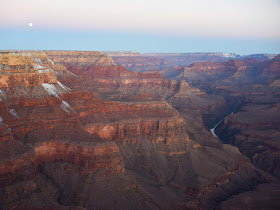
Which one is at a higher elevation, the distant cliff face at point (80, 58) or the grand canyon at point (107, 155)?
the distant cliff face at point (80, 58)

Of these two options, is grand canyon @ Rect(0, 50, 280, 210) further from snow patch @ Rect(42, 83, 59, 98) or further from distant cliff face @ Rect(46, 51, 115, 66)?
distant cliff face @ Rect(46, 51, 115, 66)

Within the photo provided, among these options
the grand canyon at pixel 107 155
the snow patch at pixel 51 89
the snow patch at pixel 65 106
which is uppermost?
the snow patch at pixel 51 89

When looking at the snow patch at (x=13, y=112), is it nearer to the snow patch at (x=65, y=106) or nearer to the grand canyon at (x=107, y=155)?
the grand canyon at (x=107, y=155)

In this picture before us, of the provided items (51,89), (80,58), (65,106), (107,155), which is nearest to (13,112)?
(65,106)

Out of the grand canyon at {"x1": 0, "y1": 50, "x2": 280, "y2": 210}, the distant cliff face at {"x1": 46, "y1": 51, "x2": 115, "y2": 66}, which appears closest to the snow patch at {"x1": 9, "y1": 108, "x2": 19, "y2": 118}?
the grand canyon at {"x1": 0, "y1": 50, "x2": 280, "y2": 210}

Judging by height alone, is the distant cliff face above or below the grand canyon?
above

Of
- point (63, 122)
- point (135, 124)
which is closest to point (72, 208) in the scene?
point (63, 122)

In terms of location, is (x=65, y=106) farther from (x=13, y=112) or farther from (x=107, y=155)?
(x=107, y=155)

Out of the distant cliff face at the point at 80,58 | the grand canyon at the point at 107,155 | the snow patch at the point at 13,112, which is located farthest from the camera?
the distant cliff face at the point at 80,58

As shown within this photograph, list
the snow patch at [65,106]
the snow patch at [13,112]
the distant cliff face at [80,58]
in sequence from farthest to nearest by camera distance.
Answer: the distant cliff face at [80,58], the snow patch at [65,106], the snow patch at [13,112]

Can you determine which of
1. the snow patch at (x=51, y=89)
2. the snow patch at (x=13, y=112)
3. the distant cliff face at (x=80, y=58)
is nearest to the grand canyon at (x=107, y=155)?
the snow patch at (x=51, y=89)
